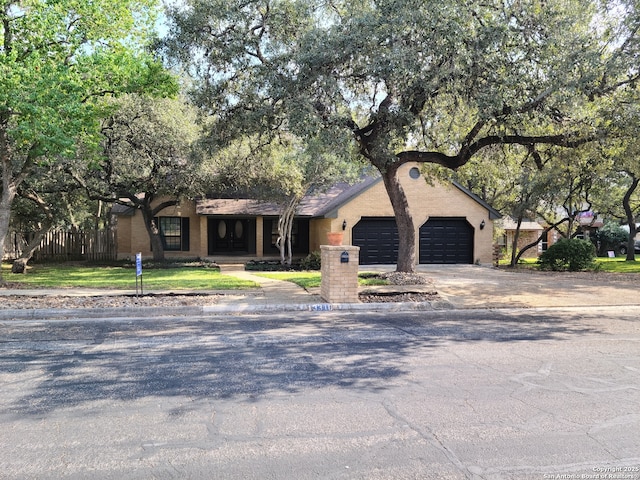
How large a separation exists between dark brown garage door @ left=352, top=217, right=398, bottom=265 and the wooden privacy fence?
1310 cm

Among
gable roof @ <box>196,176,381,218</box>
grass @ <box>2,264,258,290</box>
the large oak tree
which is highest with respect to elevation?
the large oak tree

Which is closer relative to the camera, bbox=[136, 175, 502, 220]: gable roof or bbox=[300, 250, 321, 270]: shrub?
bbox=[300, 250, 321, 270]: shrub

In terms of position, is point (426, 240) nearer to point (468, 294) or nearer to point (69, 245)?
point (468, 294)

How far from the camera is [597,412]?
15.5 ft

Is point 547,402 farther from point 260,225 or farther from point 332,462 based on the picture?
point 260,225

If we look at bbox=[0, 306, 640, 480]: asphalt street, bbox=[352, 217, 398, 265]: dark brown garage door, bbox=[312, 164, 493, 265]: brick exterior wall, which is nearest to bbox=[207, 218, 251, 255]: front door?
bbox=[312, 164, 493, 265]: brick exterior wall

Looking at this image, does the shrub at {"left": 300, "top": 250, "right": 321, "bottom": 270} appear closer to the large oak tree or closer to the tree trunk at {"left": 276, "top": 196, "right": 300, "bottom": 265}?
the tree trunk at {"left": 276, "top": 196, "right": 300, "bottom": 265}

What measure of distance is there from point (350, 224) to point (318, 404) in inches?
727

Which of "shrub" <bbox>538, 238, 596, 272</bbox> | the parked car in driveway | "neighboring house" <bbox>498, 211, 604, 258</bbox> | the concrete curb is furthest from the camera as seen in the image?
the parked car in driveway

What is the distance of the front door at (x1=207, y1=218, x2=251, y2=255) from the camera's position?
26828 millimetres

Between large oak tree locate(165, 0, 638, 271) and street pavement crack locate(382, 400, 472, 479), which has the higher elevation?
large oak tree locate(165, 0, 638, 271)

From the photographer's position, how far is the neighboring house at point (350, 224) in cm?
2347

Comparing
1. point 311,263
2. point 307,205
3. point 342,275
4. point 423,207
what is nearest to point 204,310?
point 342,275

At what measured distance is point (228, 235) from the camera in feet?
89.2
